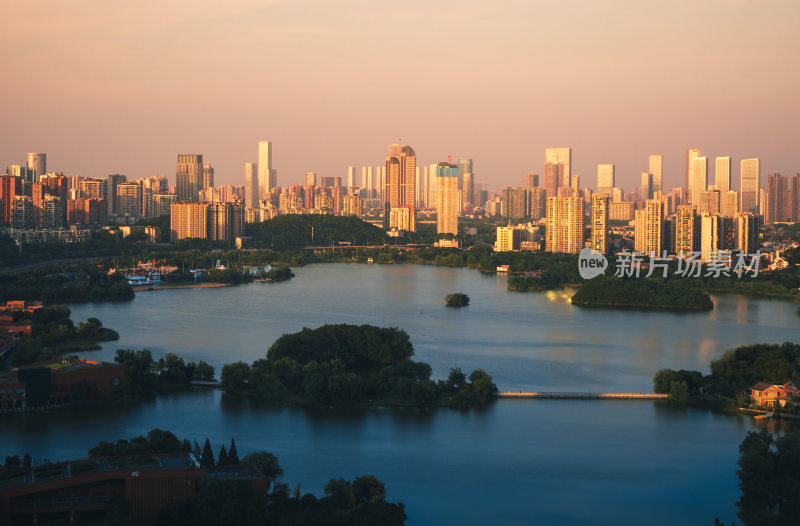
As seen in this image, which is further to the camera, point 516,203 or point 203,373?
point 516,203

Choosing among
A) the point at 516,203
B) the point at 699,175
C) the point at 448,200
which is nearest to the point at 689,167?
the point at 699,175

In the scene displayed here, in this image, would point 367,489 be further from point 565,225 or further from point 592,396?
point 565,225

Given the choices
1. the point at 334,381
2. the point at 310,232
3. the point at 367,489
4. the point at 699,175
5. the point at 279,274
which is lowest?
the point at 367,489

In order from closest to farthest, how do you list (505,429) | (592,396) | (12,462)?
(12,462)
(505,429)
(592,396)

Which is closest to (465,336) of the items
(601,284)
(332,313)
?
(332,313)

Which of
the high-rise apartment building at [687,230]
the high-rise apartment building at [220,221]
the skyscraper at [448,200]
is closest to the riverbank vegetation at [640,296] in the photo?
the high-rise apartment building at [687,230]

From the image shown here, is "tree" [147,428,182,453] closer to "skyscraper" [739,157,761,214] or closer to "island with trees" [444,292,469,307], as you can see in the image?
"island with trees" [444,292,469,307]

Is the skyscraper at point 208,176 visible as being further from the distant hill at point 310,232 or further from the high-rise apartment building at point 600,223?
the high-rise apartment building at point 600,223

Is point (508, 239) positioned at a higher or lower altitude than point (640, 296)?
higher
